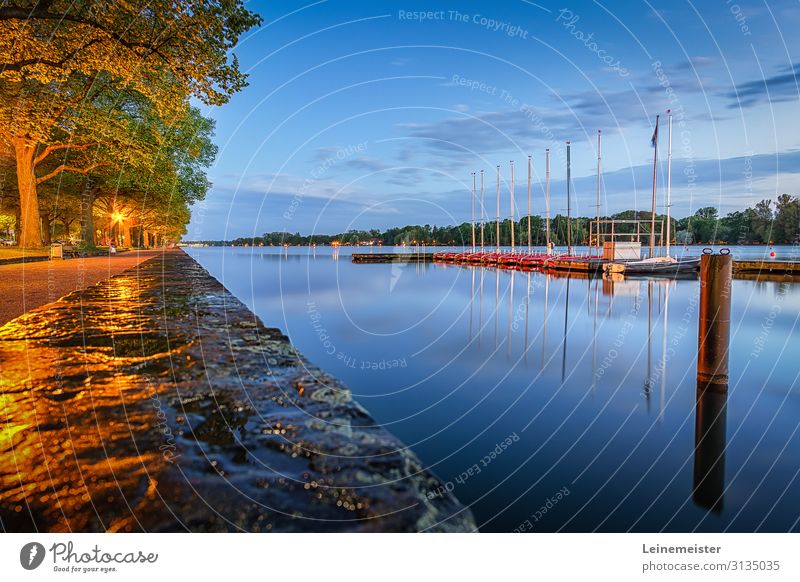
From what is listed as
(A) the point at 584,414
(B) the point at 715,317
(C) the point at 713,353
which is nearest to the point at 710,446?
(A) the point at 584,414

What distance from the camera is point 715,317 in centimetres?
793

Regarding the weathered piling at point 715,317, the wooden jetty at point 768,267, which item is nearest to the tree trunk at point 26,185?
the weathered piling at point 715,317

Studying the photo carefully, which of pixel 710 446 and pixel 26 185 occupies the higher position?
pixel 26 185

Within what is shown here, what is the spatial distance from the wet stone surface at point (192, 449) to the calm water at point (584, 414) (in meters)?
1.50

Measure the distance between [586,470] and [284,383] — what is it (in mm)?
3914

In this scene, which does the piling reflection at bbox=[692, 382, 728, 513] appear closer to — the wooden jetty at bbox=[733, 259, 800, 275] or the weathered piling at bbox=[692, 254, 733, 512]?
the weathered piling at bbox=[692, 254, 733, 512]

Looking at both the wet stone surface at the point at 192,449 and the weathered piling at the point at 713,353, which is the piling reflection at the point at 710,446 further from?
the wet stone surface at the point at 192,449

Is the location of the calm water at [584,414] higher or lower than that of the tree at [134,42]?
lower

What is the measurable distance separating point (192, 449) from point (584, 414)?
20.7ft

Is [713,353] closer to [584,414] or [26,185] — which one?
[584,414]

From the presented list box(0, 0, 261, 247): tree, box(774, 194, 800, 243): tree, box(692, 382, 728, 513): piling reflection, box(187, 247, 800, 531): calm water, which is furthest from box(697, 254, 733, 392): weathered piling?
box(774, 194, 800, 243): tree

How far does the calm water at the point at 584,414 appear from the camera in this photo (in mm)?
4980
